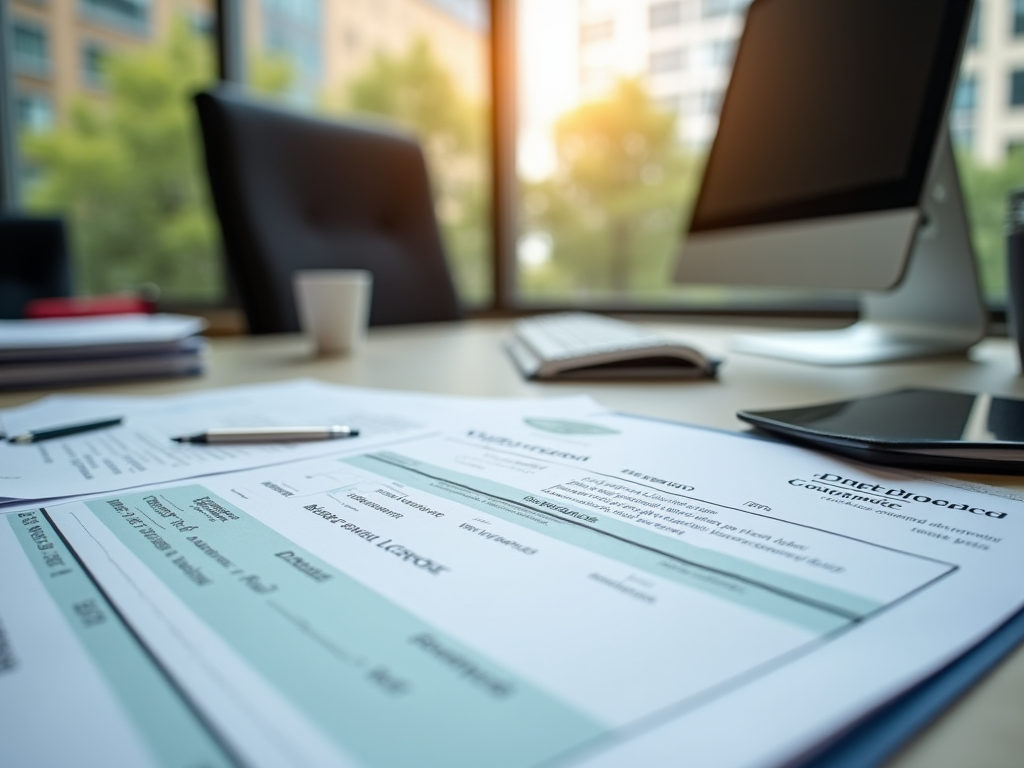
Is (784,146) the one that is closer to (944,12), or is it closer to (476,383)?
(944,12)

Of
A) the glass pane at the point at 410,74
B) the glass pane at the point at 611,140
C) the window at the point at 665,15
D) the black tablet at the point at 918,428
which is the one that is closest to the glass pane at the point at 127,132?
the glass pane at the point at 410,74

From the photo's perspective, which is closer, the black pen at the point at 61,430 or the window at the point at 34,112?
the black pen at the point at 61,430

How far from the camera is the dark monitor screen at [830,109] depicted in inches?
30.7

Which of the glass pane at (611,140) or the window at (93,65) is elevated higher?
the window at (93,65)

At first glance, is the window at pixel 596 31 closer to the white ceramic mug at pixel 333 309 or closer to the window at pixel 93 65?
the white ceramic mug at pixel 333 309

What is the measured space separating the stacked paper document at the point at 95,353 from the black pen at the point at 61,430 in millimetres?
285

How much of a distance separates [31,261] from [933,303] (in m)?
2.40

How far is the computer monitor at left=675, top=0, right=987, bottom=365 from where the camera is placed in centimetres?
78

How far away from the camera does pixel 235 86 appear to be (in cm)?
263

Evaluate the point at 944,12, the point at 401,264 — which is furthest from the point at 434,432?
the point at 401,264

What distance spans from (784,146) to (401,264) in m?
0.91

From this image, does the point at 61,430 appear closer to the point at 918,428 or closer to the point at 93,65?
the point at 918,428

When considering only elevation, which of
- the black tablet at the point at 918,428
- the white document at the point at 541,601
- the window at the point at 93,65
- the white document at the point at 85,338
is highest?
the window at the point at 93,65

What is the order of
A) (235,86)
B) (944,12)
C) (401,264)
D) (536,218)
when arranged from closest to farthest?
(944,12) < (401,264) < (536,218) < (235,86)
